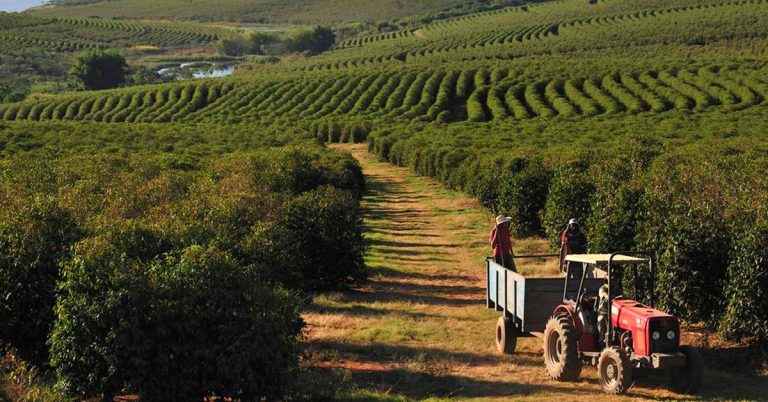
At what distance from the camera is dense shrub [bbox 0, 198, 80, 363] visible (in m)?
13.5

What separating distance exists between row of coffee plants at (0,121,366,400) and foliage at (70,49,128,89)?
376 ft

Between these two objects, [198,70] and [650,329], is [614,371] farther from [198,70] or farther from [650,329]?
[198,70]

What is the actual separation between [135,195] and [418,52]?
11785 centimetres

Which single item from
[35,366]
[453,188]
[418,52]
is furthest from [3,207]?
[418,52]

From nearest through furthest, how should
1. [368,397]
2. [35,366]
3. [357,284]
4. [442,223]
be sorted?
[368,397]
[35,366]
[357,284]
[442,223]

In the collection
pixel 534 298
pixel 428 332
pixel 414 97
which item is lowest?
pixel 428 332

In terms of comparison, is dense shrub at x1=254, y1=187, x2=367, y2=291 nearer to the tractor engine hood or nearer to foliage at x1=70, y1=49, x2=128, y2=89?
the tractor engine hood

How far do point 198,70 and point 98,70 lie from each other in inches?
1515

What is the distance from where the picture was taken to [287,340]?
11836mm

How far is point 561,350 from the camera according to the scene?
1317 centimetres

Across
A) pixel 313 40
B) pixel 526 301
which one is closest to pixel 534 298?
pixel 526 301

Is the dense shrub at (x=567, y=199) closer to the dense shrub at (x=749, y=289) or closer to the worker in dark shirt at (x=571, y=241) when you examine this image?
the worker in dark shirt at (x=571, y=241)

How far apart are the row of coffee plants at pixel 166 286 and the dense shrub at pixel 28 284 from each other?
2 cm

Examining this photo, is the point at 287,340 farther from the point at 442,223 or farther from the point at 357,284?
the point at 442,223
